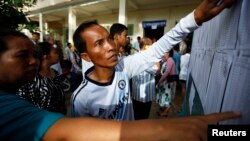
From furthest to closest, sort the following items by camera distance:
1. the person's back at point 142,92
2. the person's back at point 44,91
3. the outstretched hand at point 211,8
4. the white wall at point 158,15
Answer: the white wall at point 158,15 → the person's back at point 142,92 → the person's back at point 44,91 → the outstretched hand at point 211,8

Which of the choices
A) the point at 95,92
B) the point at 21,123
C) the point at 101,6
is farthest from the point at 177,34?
the point at 101,6

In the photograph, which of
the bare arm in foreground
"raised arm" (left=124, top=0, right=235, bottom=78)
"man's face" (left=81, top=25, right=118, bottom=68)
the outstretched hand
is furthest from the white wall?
the bare arm in foreground

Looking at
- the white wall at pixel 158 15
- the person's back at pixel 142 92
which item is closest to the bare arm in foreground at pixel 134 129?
the person's back at pixel 142 92

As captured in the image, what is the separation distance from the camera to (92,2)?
12.3 meters

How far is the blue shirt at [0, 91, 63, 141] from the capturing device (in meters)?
0.76

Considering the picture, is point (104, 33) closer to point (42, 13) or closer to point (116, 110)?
point (116, 110)

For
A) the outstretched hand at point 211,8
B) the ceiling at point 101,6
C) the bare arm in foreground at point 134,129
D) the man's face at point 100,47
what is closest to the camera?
the bare arm in foreground at point 134,129

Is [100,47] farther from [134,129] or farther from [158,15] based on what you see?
[158,15]

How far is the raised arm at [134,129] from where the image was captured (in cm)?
67

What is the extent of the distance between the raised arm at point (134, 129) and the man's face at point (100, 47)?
103 centimetres

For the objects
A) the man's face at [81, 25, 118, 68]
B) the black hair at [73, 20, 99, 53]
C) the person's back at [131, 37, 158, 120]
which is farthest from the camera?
the person's back at [131, 37, 158, 120]

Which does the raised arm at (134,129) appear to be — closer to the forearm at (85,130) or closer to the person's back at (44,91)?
the forearm at (85,130)

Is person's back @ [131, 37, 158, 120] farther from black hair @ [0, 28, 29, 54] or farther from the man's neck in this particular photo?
black hair @ [0, 28, 29, 54]

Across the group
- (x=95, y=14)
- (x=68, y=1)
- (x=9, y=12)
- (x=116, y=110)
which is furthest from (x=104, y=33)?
(x=95, y=14)
